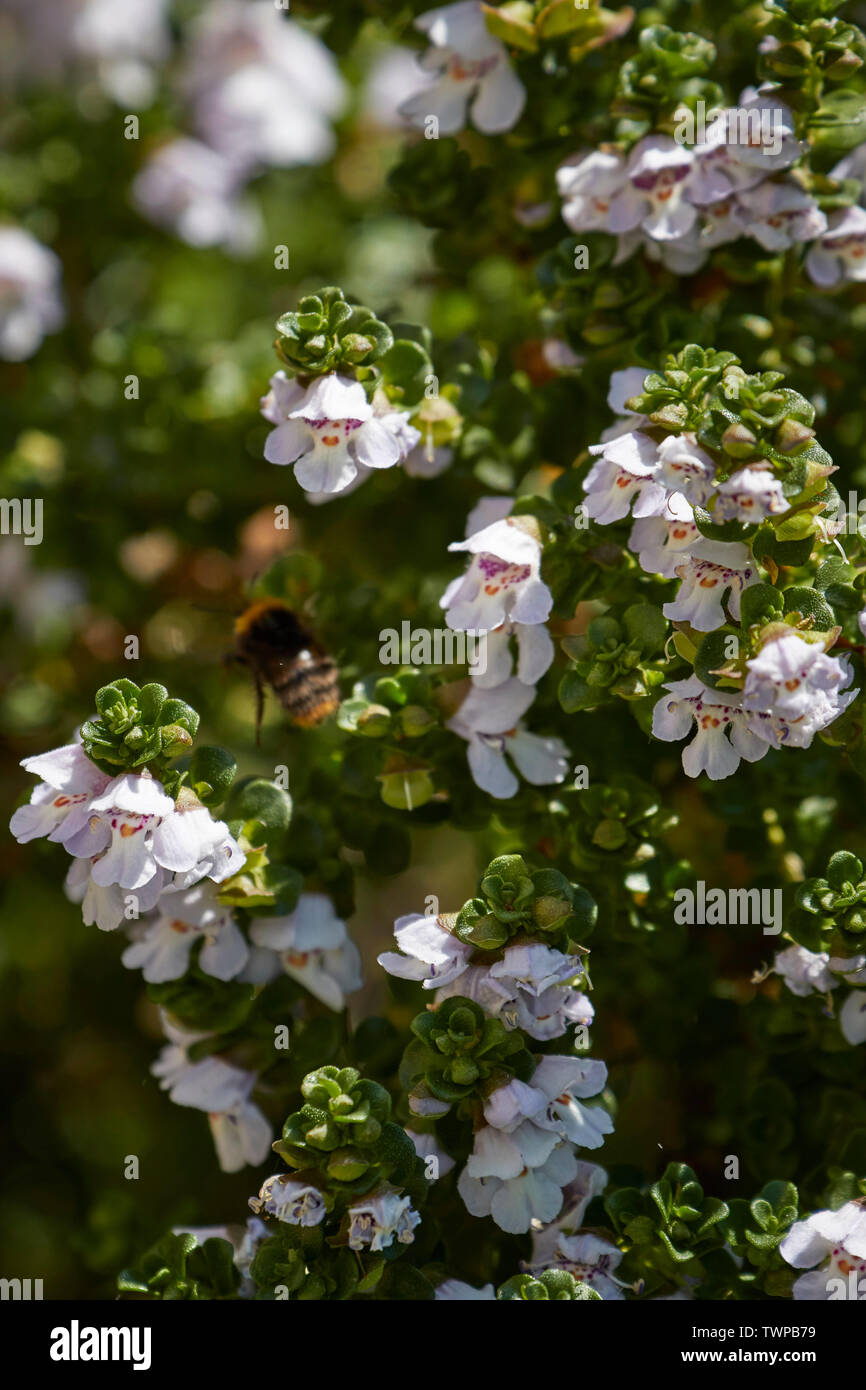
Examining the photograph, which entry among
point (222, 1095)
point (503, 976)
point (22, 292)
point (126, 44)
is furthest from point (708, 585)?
point (126, 44)

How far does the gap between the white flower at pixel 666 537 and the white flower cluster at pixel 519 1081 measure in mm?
347

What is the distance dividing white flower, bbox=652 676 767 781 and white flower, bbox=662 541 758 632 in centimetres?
5

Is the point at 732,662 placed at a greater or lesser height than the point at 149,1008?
greater

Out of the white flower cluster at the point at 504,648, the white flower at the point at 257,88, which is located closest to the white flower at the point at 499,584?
the white flower cluster at the point at 504,648

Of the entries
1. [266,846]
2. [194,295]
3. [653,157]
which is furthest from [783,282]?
[194,295]

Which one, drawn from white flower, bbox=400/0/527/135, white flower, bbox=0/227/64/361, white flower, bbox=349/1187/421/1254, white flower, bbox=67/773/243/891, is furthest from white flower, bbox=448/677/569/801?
white flower, bbox=0/227/64/361

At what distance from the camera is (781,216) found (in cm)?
145

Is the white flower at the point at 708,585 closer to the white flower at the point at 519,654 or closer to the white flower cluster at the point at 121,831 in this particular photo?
the white flower at the point at 519,654

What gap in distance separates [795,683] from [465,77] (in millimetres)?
888

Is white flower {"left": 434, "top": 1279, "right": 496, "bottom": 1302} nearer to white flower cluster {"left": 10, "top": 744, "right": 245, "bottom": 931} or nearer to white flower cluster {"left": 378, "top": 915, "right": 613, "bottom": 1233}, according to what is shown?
white flower cluster {"left": 378, "top": 915, "right": 613, "bottom": 1233}

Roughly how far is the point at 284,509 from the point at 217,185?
75cm

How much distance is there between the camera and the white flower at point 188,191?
2.19 metres

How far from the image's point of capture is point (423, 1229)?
1277 mm

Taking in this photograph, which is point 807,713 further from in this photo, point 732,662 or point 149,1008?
point 149,1008
